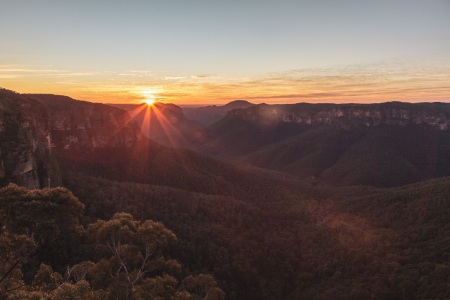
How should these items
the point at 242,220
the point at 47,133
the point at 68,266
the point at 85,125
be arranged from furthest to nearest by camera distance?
the point at 85,125, the point at 242,220, the point at 47,133, the point at 68,266

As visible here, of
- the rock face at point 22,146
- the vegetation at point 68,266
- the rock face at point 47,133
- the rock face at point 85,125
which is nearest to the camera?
the vegetation at point 68,266

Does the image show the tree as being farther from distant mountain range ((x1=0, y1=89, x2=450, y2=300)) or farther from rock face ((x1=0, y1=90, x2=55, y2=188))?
rock face ((x1=0, y1=90, x2=55, y2=188))

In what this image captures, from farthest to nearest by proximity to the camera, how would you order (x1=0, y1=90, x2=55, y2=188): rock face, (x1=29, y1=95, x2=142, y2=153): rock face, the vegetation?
(x1=29, y1=95, x2=142, y2=153): rock face < (x1=0, y1=90, x2=55, y2=188): rock face < the vegetation

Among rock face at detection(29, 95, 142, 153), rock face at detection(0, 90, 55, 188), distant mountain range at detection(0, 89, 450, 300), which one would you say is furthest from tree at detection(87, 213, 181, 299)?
rock face at detection(29, 95, 142, 153)

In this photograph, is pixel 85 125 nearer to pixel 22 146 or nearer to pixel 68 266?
pixel 22 146

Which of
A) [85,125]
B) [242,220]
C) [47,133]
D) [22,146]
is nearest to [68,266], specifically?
[22,146]

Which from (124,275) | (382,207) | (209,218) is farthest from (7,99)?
(382,207)

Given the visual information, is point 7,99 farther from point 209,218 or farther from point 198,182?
point 198,182

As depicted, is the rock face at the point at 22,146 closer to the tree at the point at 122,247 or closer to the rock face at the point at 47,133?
the rock face at the point at 47,133

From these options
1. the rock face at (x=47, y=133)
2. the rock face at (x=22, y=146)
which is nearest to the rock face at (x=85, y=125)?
the rock face at (x=47, y=133)
